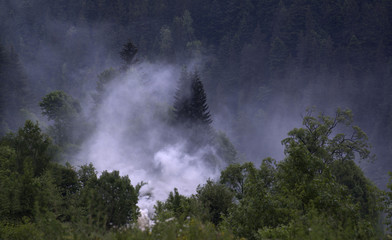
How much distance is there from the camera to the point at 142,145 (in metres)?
66.7

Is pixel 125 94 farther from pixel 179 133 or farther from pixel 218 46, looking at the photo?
pixel 218 46

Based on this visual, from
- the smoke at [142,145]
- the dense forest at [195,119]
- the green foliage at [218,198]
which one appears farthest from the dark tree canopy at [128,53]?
the green foliage at [218,198]

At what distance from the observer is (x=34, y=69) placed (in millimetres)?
136000

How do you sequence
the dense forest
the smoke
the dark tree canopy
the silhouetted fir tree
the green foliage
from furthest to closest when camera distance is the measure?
1. the dark tree canopy
2. the silhouetted fir tree
3. the smoke
4. the green foliage
5. the dense forest

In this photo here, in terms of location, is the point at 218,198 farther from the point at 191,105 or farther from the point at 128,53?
the point at 128,53

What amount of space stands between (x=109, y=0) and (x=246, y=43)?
197 ft

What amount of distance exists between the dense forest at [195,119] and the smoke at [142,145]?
285mm

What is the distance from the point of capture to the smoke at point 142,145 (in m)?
56.1

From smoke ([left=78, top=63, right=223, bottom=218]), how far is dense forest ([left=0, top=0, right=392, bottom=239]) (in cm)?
29

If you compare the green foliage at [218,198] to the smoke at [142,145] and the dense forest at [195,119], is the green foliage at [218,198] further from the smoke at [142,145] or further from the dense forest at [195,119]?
the smoke at [142,145]

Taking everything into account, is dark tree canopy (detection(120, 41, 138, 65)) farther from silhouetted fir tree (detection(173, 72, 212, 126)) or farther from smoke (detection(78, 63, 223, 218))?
silhouetted fir tree (detection(173, 72, 212, 126))

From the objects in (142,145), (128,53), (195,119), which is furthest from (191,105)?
(128,53)

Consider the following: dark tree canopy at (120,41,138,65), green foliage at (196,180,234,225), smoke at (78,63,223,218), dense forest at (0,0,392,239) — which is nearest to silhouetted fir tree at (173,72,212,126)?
dense forest at (0,0,392,239)

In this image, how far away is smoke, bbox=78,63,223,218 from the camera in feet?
184
